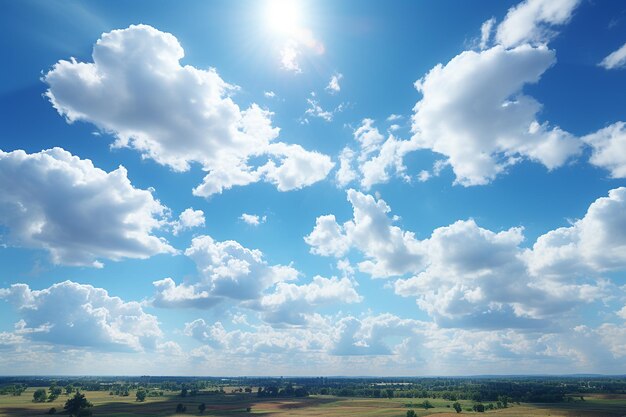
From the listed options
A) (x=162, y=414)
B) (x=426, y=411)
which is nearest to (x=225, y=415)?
(x=162, y=414)

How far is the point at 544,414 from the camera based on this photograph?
143625 mm

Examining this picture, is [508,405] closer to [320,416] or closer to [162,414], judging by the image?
[320,416]

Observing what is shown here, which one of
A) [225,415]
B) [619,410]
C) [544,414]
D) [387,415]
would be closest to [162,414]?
[225,415]

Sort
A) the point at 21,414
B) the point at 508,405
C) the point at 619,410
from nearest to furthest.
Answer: the point at 21,414
the point at 619,410
the point at 508,405

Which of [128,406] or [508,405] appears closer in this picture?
[128,406]

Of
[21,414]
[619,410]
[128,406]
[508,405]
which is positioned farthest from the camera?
[508,405]

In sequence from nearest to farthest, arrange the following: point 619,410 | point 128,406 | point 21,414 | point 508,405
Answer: point 21,414, point 619,410, point 128,406, point 508,405

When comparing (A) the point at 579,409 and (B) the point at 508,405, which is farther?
(B) the point at 508,405

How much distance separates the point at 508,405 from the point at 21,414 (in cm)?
18413

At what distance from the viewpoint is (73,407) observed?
480 ft

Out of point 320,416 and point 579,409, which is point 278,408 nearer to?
point 320,416

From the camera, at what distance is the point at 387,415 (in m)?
150

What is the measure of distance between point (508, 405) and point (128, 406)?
6197 inches

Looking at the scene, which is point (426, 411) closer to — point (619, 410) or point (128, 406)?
point (619, 410)
